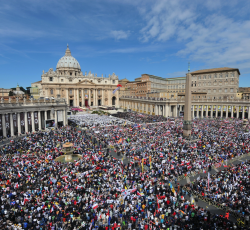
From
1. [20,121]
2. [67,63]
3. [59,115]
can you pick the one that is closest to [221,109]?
[59,115]

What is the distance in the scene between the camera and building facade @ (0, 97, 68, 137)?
3800 cm

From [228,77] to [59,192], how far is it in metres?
81.1

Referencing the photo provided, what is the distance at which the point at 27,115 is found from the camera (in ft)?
138

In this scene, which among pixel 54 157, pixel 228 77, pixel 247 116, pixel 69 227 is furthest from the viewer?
pixel 228 77

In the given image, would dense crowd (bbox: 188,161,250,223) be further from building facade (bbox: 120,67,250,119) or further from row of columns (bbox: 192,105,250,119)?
row of columns (bbox: 192,105,250,119)

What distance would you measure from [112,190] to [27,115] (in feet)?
113

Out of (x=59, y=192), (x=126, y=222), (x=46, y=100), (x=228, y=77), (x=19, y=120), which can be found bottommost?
(x=126, y=222)

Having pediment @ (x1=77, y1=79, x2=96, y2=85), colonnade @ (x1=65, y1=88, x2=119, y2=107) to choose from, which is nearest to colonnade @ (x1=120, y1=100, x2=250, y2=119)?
colonnade @ (x1=65, y1=88, x2=119, y2=107)

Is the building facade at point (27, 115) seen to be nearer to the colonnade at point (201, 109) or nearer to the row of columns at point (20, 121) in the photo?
the row of columns at point (20, 121)

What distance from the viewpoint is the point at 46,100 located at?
1837 inches

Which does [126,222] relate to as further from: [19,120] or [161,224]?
[19,120]

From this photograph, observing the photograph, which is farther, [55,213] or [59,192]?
[59,192]

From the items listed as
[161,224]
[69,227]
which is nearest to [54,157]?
[69,227]

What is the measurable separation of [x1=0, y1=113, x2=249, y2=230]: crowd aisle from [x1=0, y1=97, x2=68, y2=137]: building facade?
47.7 feet
